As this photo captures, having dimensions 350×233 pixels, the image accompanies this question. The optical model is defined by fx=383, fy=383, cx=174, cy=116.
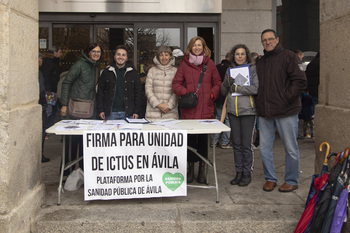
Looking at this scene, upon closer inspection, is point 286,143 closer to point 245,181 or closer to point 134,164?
point 245,181

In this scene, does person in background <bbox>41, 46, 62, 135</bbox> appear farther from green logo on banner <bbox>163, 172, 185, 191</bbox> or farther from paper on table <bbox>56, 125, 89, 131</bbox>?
green logo on banner <bbox>163, 172, 185, 191</bbox>

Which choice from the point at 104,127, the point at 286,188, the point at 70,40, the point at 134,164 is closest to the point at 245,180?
the point at 286,188

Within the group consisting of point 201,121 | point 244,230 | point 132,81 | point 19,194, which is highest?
point 132,81

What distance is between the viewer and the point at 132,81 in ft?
17.2

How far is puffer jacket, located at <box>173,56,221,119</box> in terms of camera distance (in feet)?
16.2

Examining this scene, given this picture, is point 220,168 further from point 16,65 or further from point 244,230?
point 16,65

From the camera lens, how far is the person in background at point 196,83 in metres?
4.92

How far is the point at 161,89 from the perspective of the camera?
5.14 meters

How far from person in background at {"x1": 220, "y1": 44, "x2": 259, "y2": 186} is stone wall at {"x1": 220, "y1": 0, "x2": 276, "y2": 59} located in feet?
13.5

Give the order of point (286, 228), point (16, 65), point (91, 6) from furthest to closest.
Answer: point (91, 6) → point (286, 228) → point (16, 65)

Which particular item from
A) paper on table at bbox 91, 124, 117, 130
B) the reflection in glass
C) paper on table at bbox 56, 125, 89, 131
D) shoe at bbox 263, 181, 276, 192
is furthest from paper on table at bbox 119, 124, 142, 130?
the reflection in glass

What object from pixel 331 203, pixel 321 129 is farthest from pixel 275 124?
pixel 331 203

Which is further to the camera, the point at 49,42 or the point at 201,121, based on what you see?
the point at 49,42

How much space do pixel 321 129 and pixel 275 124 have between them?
630 mm
